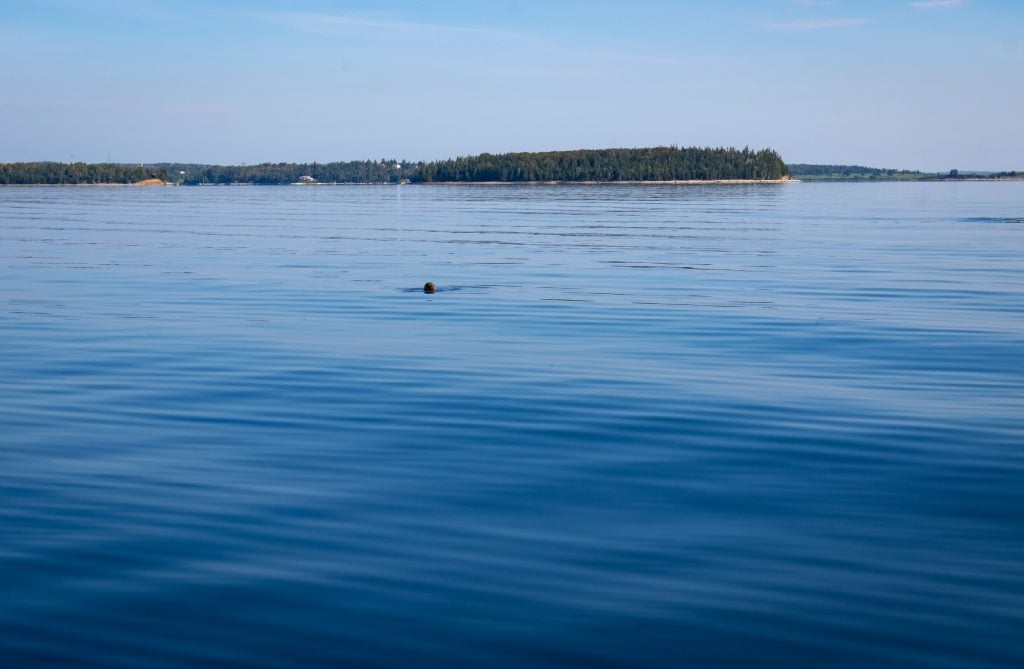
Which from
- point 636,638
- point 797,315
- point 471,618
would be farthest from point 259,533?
point 797,315

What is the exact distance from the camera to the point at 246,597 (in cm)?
1020

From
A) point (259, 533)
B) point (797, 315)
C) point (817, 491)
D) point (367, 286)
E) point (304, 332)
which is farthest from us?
point (367, 286)

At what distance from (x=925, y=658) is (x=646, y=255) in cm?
4314

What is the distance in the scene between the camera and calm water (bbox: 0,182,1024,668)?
9.52 metres

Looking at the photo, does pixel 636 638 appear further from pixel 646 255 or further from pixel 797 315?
pixel 646 255

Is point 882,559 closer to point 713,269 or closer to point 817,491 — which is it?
point 817,491

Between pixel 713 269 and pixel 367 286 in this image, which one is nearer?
→ pixel 367 286

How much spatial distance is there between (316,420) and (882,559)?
350 inches

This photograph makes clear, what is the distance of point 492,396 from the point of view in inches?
750

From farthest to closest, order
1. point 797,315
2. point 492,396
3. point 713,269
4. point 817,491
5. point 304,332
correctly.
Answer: point 713,269 < point 797,315 < point 304,332 < point 492,396 < point 817,491

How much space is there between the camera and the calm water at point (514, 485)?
952 centimetres

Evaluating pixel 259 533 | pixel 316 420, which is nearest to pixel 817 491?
pixel 259 533

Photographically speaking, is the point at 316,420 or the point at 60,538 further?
the point at 316,420

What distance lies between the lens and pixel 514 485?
1375cm
